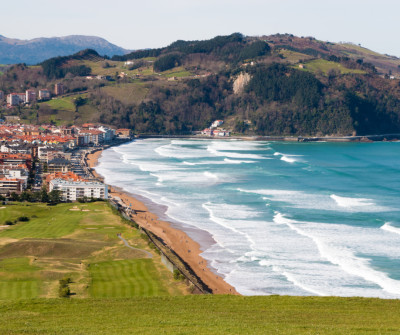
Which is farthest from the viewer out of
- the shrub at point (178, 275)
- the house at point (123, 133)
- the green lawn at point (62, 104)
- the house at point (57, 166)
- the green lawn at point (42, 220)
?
the green lawn at point (62, 104)

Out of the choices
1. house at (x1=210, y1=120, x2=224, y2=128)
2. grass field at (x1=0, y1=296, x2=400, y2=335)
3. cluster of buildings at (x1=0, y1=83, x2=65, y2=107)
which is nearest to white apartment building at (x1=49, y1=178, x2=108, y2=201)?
grass field at (x1=0, y1=296, x2=400, y2=335)

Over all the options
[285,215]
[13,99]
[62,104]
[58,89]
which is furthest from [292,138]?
[285,215]

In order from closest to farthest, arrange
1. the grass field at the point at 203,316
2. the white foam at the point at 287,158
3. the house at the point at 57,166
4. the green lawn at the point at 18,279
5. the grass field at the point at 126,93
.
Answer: the grass field at the point at 203,316 → the green lawn at the point at 18,279 → the house at the point at 57,166 → the white foam at the point at 287,158 → the grass field at the point at 126,93

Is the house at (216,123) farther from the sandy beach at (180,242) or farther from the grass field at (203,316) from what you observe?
the grass field at (203,316)

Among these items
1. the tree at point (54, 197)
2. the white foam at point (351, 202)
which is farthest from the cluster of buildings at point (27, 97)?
the white foam at point (351, 202)

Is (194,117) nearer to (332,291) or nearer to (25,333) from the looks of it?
(332,291)

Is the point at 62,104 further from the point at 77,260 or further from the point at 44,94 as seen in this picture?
the point at 77,260

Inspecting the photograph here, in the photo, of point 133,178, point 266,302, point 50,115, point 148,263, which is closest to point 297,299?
point 266,302
